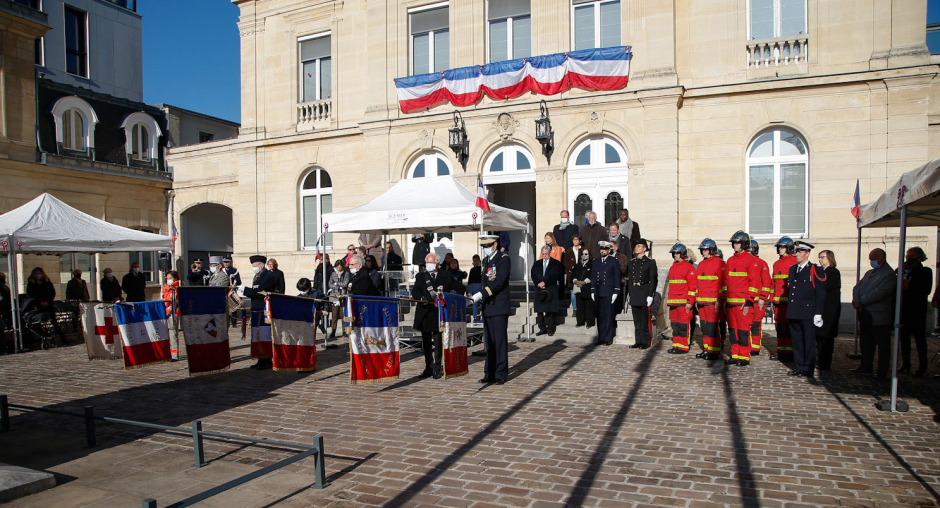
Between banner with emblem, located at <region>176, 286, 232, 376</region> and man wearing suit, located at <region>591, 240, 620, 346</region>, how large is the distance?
705cm

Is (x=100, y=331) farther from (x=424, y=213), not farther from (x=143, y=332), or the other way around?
(x=424, y=213)

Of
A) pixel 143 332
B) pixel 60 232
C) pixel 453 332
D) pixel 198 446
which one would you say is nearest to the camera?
pixel 198 446

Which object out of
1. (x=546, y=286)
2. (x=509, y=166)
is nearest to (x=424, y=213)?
(x=546, y=286)

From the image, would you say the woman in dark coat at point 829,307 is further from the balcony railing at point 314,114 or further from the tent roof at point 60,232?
the balcony railing at point 314,114

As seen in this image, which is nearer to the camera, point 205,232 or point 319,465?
point 319,465

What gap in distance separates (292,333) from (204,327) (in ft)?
4.67

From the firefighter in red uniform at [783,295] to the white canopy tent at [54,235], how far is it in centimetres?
1463

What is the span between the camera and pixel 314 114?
68.7ft

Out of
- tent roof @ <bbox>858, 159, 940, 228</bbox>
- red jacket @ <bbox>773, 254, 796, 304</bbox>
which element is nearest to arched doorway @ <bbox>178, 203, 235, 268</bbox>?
red jacket @ <bbox>773, 254, 796, 304</bbox>

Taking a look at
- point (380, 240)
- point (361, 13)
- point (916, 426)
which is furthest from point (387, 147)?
point (916, 426)

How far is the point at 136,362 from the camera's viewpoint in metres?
10.6

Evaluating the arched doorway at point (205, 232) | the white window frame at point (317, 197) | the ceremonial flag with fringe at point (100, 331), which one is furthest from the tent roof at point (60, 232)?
the arched doorway at point (205, 232)

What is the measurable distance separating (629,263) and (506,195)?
888cm

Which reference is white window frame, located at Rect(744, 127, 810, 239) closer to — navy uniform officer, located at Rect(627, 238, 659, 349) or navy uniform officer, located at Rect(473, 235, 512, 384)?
navy uniform officer, located at Rect(627, 238, 659, 349)
